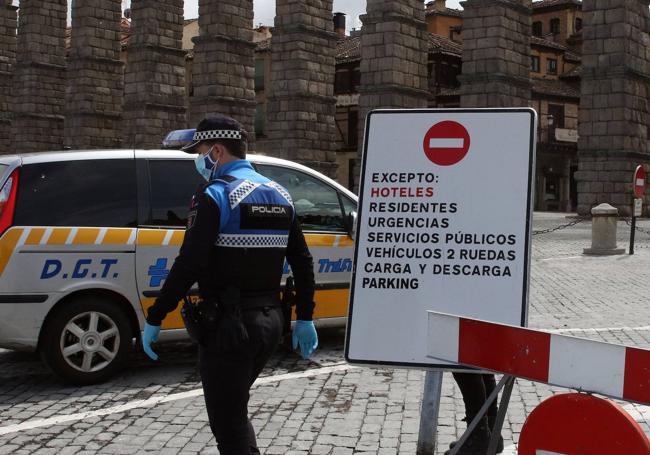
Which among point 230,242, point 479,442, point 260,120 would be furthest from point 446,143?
point 260,120

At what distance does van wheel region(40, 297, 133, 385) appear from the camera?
6633mm

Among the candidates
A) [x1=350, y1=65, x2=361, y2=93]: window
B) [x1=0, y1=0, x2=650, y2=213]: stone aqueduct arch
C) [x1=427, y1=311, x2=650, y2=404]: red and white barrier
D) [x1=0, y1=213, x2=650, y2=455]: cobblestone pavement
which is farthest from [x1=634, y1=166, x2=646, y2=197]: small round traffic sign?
[x1=350, y1=65, x2=361, y2=93]: window

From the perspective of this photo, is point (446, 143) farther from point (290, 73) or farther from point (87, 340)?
point (290, 73)

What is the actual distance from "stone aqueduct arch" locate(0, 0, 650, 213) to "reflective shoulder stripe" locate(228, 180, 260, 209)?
2273cm

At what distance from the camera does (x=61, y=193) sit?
6820mm

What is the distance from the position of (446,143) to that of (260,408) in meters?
2.54

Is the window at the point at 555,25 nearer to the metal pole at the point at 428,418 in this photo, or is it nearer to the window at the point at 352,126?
the window at the point at 352,126

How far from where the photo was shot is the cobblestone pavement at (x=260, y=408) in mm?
5305

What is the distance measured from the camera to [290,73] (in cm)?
3328

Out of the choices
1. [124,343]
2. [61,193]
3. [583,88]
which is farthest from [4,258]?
[583,88]

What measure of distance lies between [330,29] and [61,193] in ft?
93.4

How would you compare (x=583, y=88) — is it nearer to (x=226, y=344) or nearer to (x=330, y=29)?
(x=330, y=29)

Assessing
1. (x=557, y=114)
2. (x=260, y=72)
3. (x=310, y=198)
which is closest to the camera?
(x=310, y=198)

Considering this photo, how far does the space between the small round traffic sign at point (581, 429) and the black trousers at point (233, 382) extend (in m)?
1.13
